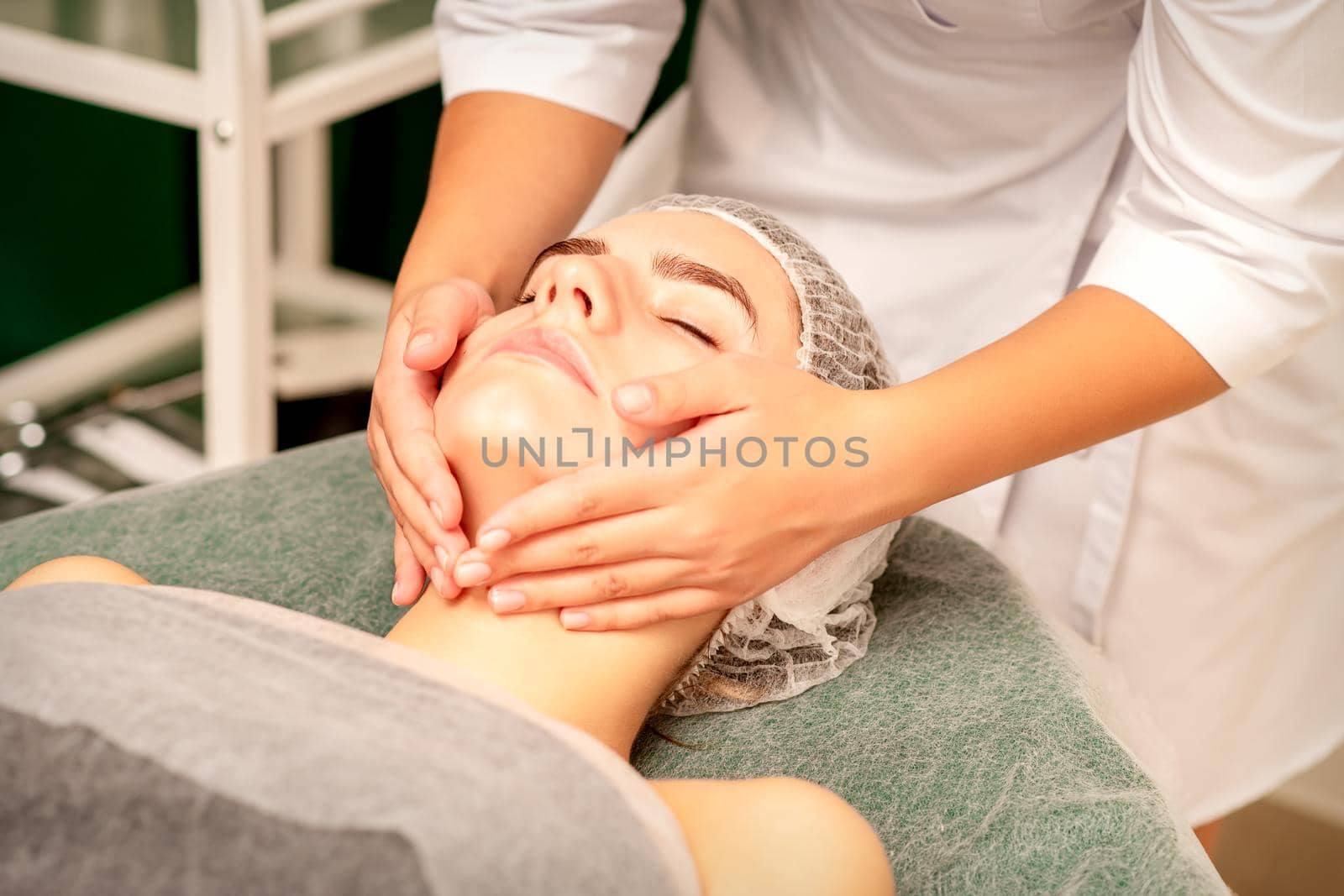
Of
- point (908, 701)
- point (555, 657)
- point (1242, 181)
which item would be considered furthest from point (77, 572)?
point (1242, 181)

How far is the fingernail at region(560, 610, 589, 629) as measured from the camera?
41.0 inches

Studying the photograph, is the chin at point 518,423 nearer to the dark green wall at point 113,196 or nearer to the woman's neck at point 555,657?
the woman's neck at point 555,657

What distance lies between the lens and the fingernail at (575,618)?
1.04 metres

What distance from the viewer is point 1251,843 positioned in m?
2.20

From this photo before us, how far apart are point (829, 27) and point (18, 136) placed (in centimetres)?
221

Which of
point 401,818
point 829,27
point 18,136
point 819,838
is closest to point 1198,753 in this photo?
point 819,838

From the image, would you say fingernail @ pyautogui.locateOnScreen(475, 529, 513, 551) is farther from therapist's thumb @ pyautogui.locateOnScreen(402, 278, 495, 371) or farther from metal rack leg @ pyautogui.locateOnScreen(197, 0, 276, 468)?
metal rack leg @ pyautogui.locateOnScreen(197, 0, 276, 468)

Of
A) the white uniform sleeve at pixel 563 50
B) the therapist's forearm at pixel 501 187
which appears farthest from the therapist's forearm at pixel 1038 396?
the white uniform sleeve at pixel 563 50

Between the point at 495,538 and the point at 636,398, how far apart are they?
16 centimetres

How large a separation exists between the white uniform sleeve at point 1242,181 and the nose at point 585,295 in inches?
19.1

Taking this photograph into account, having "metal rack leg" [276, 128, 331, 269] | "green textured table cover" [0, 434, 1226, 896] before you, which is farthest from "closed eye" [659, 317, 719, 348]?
"metal rack leg" [276, 128, 331, 269]

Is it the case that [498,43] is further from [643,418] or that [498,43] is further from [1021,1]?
[643,418]

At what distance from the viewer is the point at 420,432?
1.08 metres

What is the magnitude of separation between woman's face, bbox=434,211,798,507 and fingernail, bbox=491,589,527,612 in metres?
0.10
